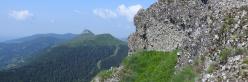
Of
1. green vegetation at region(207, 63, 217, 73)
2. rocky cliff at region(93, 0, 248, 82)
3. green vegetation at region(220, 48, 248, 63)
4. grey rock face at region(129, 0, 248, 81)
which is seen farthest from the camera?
grey rock face at region(129, 0, 248, 81)

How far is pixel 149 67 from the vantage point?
128 feet

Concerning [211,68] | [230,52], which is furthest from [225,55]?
[211,68]

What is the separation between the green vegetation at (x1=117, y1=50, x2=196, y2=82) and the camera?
3475cm

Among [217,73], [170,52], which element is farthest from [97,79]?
[217,73]

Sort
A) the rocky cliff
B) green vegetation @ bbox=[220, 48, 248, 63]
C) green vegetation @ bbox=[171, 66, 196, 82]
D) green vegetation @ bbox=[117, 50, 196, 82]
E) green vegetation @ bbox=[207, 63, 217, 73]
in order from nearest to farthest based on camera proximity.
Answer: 1. the rocky cliff
2. green vegetation @ bbox=[220, 48, 248, 63]
3. green vegetation @ bbox=[207, 63, 217, 73]
4. green vegetation @ bbox=[171, 66, 196, 82]
5. green vegetation @ bbox=[117, 50, 196, 82]

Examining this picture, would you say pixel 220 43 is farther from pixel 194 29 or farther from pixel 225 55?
pixel 194 29

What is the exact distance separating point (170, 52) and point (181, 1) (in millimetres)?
4533

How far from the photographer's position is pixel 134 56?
41594 mm

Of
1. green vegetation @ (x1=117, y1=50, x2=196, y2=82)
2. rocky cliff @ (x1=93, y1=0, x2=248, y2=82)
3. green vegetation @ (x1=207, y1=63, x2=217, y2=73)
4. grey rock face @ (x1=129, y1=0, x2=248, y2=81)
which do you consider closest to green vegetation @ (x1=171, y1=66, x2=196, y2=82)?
rocky cliff @ (x1=93, y1=0, x2=248, y2=82)

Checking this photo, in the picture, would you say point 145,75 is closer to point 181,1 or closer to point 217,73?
point 181,1

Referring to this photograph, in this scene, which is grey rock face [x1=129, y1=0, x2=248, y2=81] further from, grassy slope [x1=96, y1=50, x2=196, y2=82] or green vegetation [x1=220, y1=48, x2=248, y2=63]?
grassy slope [x1=96, y1=50, x2=196, y2=82]

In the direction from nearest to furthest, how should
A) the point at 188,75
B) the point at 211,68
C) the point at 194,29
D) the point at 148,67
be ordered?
the point at 211,68 → the point at 188,75 → the point at 194,29 → the point at 148,67

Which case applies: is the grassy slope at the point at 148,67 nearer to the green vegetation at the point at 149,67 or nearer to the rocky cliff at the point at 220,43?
the green vegetation at the point at 149,67

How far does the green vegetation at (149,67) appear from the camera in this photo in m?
34.8
